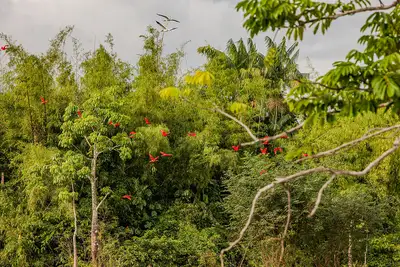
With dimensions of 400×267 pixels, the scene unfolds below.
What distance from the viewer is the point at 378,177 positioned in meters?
8.46

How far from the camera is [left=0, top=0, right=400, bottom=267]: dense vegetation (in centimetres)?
728

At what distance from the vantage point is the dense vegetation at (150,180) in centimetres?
728

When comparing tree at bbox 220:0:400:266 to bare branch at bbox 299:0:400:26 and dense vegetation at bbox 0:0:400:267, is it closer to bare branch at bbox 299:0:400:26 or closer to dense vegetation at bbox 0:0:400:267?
bare branch at bbox 299:0:400:26

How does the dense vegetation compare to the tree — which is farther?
the dense vegetation

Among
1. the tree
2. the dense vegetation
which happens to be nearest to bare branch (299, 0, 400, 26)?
the tree

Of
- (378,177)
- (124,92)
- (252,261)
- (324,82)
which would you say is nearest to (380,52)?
(324,82)

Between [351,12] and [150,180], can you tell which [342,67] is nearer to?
[351,12]

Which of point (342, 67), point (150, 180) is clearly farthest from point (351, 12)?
point (150, 180)

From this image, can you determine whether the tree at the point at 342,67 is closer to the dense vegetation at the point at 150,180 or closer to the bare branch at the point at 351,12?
the bare branch at the point at 351,12

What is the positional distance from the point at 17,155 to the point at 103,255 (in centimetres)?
244

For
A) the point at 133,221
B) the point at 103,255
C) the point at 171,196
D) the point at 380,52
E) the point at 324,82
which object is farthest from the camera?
the point at 171,196

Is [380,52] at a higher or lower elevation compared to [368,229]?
higher

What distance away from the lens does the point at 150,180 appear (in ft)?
29.0

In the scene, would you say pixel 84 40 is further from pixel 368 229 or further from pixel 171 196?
pixel 368 229
